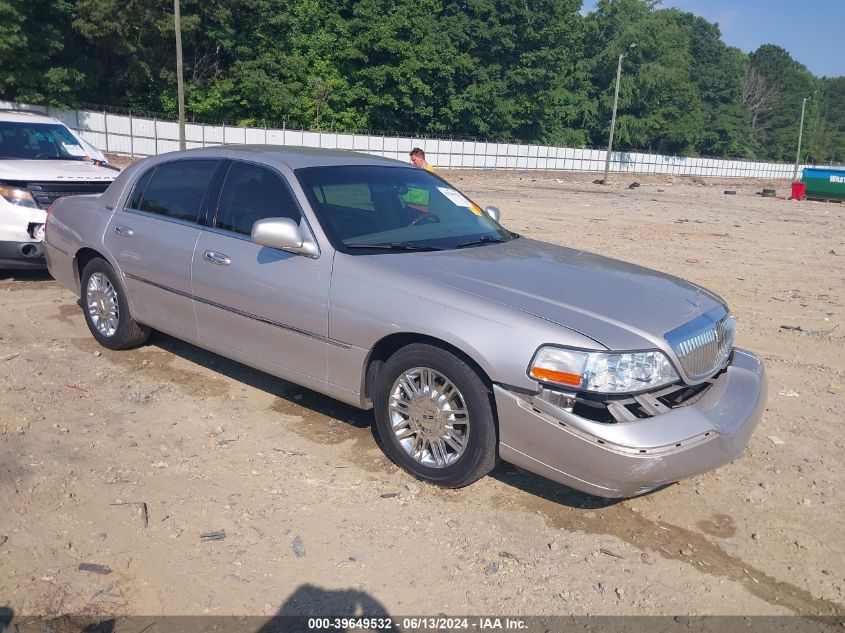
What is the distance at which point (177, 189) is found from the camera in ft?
18.1

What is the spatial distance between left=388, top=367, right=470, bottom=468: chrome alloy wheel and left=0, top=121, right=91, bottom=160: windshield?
6.98m

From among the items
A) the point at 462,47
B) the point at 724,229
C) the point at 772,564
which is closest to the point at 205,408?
the point at 772,564

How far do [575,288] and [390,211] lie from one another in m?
1.42

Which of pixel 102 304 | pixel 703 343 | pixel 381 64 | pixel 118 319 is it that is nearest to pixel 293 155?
pixel 118 319

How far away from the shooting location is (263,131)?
137 ft

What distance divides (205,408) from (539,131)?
63.4 meters

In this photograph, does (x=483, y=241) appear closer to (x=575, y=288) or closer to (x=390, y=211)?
(x=390, y=211)

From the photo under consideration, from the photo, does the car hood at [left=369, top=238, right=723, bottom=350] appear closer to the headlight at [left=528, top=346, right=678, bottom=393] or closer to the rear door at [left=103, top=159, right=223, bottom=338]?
the headlight at [left=528, top=346, right=678, bottom=393]

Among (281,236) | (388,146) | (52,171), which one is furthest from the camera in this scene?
(388,146)

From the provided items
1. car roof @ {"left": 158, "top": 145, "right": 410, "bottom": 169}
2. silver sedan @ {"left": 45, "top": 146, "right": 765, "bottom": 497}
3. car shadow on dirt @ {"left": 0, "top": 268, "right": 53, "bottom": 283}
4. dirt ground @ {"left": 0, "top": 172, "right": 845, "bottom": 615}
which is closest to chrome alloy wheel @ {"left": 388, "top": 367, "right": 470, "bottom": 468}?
silver sedan @ {"left": 45, "top": 146, "right": 765, "bottom": 497}

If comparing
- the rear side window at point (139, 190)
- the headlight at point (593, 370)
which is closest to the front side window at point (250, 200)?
the rear side window at point (139, 190)

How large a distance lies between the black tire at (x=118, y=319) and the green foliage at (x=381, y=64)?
34.1m

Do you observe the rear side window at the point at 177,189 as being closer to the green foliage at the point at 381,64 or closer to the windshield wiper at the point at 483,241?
the windshield wiper at the point at 483,241

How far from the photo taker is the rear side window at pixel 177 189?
17.5ft
